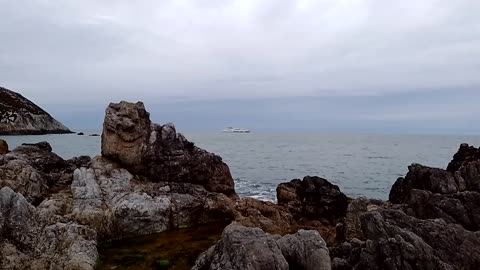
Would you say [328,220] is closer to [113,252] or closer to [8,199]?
[113,252]

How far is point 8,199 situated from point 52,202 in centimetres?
562

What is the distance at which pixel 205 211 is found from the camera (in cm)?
3006

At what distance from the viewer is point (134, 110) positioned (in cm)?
3148

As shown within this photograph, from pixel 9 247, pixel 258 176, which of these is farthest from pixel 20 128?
pixel 9 247

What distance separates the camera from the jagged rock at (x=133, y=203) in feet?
85.8

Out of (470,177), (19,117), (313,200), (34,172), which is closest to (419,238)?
(470,177)

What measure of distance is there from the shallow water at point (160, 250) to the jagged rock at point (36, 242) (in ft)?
4.64

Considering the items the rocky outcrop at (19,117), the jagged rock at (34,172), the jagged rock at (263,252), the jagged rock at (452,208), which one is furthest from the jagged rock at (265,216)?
the rocky outcrop at (19,117)

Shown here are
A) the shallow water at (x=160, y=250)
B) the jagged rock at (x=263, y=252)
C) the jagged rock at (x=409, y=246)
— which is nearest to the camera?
the jagged rock at (x=263, y=252)

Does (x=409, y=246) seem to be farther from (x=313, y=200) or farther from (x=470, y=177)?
(x=313, y=200)

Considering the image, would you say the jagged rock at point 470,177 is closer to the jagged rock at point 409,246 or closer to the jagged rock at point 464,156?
the jagged rock at point 464,156

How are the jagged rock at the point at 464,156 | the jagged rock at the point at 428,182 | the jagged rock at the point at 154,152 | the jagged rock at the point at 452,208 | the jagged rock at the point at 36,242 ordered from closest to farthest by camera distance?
the jagged rock at the point at 36,242, the jagged rock at the point at 452,208, the jagged rock at the point at 428,182, the jagged rock at the point at 154,152, the jagged rock at the point at 464,156

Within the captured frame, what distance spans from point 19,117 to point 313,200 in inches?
6496

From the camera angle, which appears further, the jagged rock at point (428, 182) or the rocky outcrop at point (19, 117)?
the rocky outcrop at point (19, 117)
